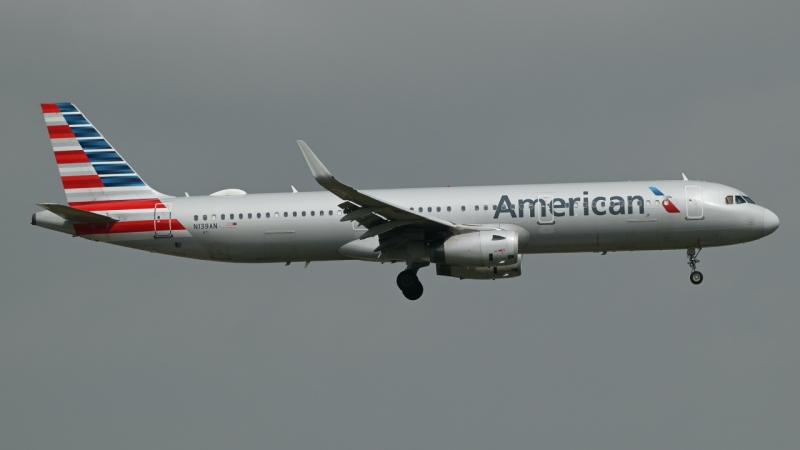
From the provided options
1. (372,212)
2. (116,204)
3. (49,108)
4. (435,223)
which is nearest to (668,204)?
(435,223)

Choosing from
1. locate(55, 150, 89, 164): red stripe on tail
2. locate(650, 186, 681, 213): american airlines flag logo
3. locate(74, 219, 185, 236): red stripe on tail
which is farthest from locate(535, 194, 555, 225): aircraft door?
locate(55, 150, 89, 164): red stripe on tail

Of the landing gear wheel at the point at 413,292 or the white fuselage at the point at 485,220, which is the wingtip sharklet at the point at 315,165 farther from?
the landing gear wheel at the point at 413,292

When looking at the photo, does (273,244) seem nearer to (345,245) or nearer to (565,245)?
(345,245)

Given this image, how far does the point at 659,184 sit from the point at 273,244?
618 inches

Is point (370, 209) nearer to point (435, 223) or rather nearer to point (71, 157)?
point (435, 223)

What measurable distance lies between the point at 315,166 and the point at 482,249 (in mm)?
7430

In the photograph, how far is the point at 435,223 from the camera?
42.7 m

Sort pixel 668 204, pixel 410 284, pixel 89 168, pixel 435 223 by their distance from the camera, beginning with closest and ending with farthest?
1. pixel 435 223
2. pixel 668 204
3. pixel 410 284
4. pixel 89 168

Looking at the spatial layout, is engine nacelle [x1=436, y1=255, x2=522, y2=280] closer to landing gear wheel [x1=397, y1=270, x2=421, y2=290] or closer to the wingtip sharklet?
landing gear wheel [x1=397, y1=270, x2=421, y2=290]

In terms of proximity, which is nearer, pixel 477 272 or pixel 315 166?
pixel 315 166

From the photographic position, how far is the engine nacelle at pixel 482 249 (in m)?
42.1

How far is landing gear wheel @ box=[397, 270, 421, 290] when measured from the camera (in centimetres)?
4456

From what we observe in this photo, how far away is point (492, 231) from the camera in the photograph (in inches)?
1683

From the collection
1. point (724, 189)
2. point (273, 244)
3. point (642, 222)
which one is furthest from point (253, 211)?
point (724, 189)
